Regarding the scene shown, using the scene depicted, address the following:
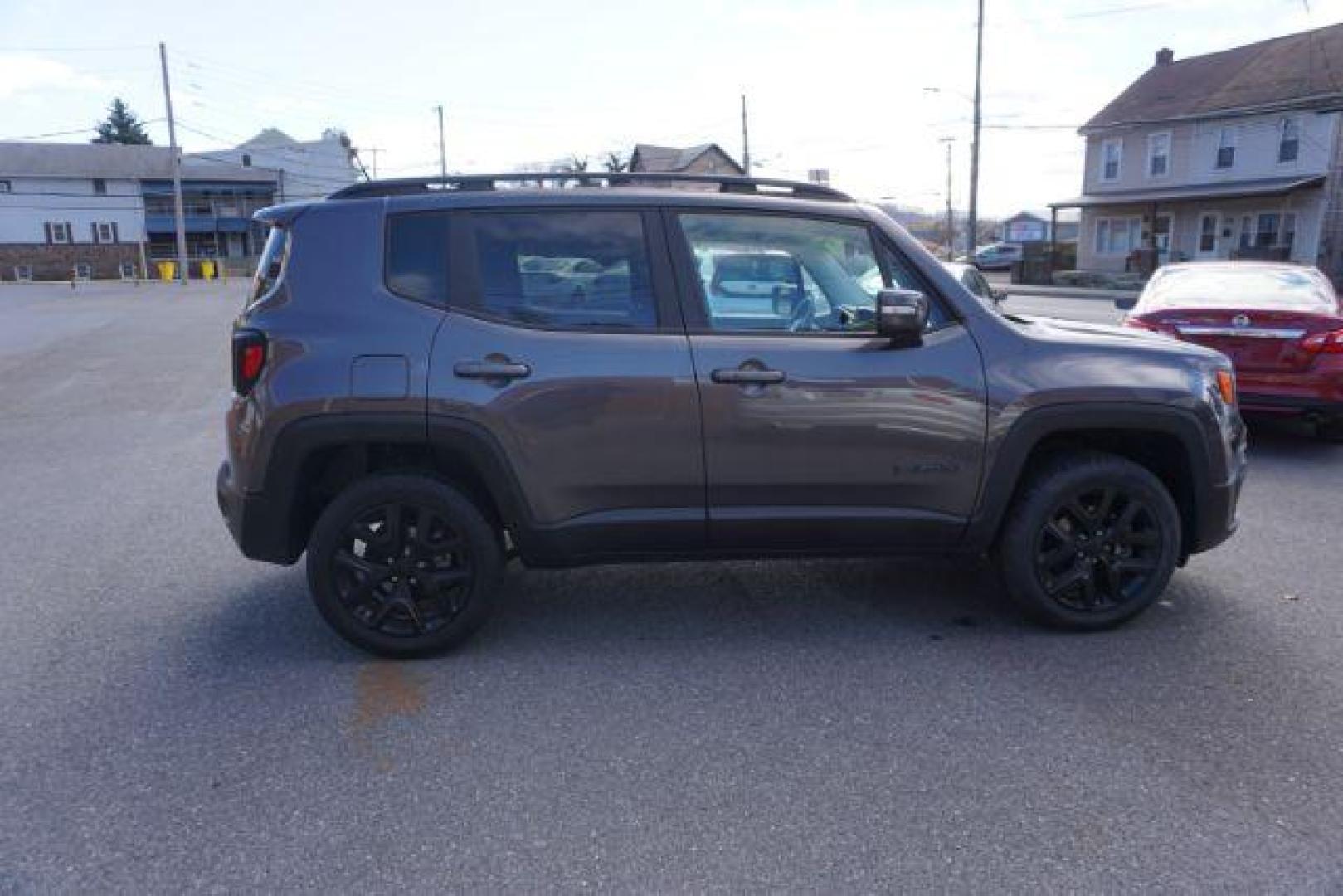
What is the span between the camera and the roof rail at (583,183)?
4.27 metres

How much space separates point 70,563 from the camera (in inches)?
217

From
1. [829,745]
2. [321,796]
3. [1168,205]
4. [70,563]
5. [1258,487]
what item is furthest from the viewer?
[1168,205]

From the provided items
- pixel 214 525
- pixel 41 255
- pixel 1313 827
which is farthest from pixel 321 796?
pixel 41 255

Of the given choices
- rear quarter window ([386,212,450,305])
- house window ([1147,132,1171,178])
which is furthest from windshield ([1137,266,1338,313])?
house window ([1147,132,1171,178])

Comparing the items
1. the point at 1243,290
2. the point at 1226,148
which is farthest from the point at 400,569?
the point at 1226,148

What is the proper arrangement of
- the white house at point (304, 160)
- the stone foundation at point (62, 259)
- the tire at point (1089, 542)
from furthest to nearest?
the white house at point (304, 160), the stone foundation at point (62, 259), the tire at point (1089, 542)

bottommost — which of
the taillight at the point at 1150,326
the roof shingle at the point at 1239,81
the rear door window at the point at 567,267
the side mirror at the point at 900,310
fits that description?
the taillight at the point at 1150,326

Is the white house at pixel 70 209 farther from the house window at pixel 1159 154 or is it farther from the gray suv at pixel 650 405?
the gray suv at pixel 650 405

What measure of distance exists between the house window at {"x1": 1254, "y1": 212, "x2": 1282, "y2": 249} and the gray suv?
1394 inches

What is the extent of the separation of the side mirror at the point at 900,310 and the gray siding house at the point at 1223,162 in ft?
101

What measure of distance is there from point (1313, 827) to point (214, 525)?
18.7 ft

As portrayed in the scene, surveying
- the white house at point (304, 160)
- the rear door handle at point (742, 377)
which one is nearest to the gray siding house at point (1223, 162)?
the rear door handle at point (742, 377)

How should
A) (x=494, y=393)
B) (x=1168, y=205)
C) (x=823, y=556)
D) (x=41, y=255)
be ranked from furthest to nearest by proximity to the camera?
(x=41, y=255) → (x=1168, y=205) → (x=823, y=556) → (x=494, y=393)

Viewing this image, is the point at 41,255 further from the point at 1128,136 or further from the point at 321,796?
the point at 321,796
